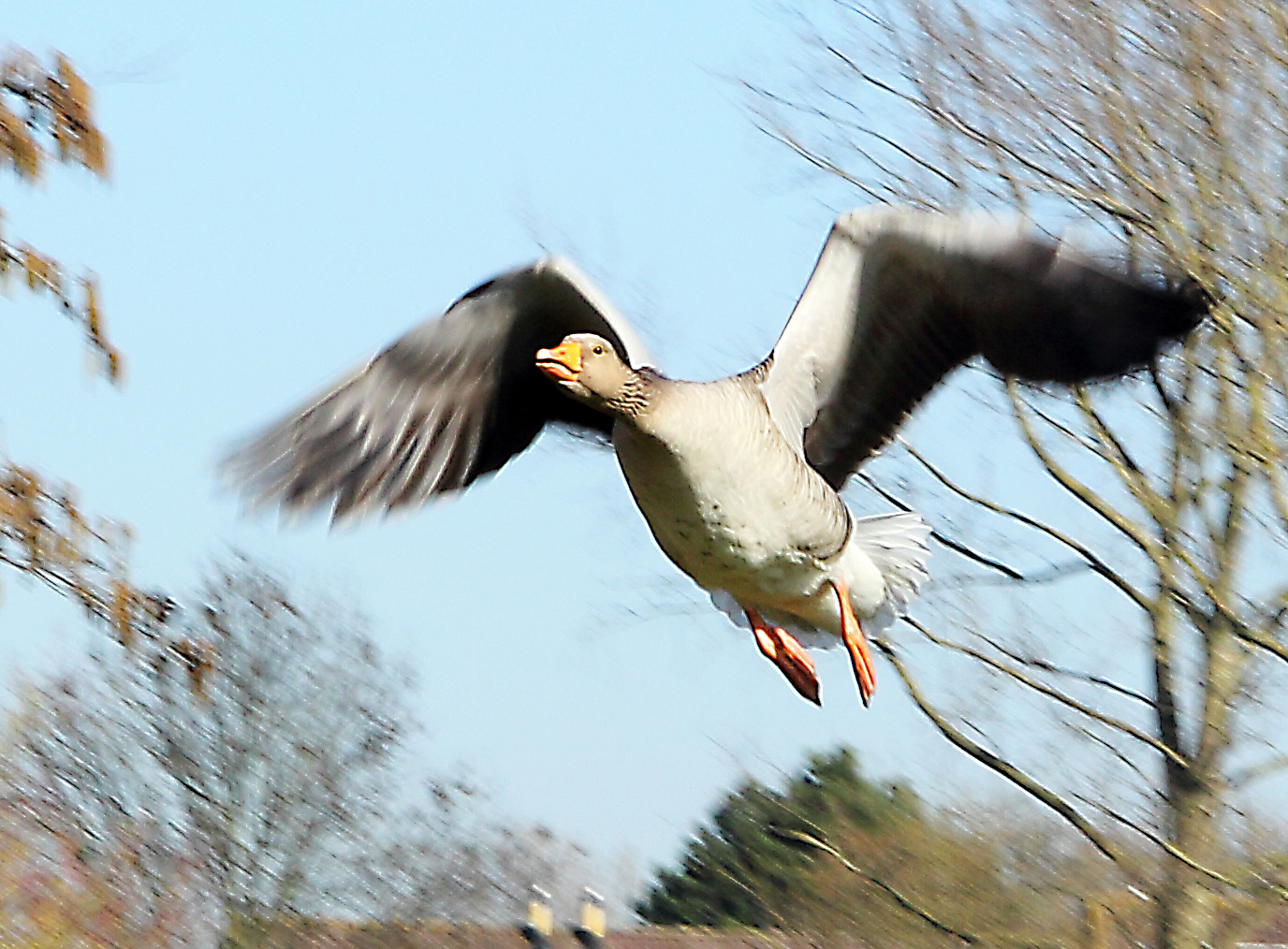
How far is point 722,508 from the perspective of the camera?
5402mm

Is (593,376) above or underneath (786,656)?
above

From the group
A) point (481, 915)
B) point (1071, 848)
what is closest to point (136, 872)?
point (481, 915)

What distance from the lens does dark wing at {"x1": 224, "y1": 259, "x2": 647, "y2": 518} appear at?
5.76 m

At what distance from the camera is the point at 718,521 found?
542cm

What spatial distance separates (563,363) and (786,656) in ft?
4.96

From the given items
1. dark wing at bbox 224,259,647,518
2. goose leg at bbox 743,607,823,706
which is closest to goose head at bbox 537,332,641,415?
dark wing at bbox 224,259,647,518

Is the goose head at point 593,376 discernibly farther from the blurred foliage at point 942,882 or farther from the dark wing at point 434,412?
the blurred foliage at point 942,882

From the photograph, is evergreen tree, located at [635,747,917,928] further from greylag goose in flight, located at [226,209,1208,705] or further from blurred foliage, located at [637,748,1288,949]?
greylag goose in flight, located at [226,209,1208,705]

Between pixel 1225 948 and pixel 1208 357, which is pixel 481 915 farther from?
pixel 1208 357

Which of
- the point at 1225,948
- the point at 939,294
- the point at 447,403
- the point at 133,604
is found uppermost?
the point at 939,294

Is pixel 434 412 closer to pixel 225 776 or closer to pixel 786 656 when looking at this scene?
pixel 786 656

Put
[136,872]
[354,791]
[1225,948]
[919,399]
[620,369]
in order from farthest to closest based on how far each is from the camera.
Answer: [354,791]
[136,872]
[1225,948]
[919,399]
[620,369]

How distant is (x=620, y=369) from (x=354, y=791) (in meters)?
10.9

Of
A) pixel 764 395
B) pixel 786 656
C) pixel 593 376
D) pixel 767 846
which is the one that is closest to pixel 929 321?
pixel 764 395
